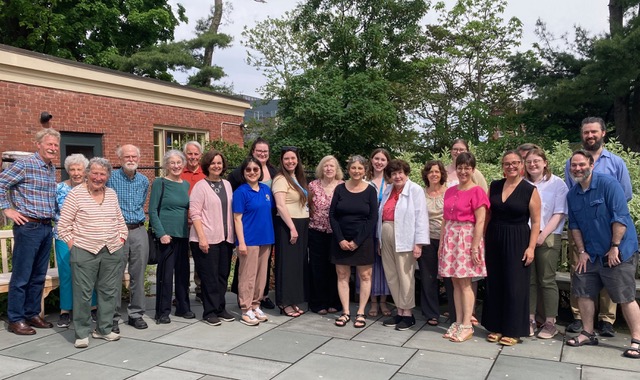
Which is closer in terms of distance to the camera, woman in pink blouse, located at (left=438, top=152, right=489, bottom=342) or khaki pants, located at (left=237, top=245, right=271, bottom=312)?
woman in pink blouse, located at (left=438, top=152, right=489, bottom=342)

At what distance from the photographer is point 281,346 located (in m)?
4.92

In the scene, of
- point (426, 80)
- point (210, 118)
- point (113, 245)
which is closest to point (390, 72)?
point (426, 80)

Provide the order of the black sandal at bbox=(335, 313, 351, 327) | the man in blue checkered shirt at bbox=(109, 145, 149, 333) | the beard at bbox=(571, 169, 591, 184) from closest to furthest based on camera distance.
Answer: the beard at bbox=(571, 169, 591, 184) → the man in blue checkered shirt at bbox=(109, 145, 149, 333) → the black sandal at bbox=(335, 313, 351, 327)

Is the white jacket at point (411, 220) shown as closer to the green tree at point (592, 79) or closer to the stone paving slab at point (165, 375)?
the stone paving slab at point (165, 375)

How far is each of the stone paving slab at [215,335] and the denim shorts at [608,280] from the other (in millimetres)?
2946

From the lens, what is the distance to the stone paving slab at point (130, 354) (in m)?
4.43

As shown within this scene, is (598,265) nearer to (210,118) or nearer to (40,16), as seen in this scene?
(210,118)

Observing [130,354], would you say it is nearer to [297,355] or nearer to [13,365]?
[13,365]

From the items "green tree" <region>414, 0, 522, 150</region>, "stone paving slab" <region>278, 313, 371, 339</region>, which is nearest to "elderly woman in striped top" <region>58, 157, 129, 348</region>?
"stone paving slab" <region>278, 313, 371, 339</region>

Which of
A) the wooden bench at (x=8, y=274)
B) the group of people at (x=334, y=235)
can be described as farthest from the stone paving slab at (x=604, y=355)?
the wooden bench at (x=8, y=274)

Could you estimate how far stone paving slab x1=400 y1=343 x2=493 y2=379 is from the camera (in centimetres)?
423

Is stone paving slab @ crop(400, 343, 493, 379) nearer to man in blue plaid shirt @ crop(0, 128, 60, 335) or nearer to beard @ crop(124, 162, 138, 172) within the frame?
beard @ crop(124, 162, 138, 172)

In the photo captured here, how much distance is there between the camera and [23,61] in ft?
33.9

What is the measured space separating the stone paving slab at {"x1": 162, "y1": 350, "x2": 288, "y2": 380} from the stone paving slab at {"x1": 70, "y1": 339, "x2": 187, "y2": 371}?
137 mm
